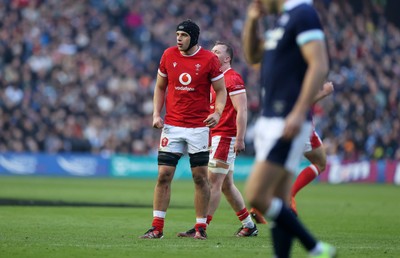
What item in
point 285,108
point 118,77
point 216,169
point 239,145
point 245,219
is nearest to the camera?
point 285,108

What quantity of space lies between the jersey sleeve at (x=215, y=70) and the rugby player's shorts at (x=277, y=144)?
14.2 feet

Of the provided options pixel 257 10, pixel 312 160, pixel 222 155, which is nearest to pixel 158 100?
pixel 222 155

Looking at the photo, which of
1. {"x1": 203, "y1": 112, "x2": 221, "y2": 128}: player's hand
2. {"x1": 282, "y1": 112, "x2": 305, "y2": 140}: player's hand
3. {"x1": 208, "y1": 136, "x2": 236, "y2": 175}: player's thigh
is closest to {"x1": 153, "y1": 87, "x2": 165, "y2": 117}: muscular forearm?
{"x1": 203, "y1": 112, "x2": 221, "y2": 128}: player's hand

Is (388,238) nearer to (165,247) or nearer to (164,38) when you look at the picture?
(165,247)

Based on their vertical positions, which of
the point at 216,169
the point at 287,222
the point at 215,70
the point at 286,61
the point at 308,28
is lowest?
the point at 287,222

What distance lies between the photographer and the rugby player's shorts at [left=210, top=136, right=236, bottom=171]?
12.7 meters

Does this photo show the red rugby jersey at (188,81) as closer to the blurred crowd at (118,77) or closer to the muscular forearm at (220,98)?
the muscular forearm at (220,98)

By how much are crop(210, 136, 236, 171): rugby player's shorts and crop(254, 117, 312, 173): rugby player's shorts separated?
5026 millimetres

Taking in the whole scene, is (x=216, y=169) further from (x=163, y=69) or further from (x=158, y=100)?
(x=163, y=69)

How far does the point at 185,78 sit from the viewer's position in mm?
11914

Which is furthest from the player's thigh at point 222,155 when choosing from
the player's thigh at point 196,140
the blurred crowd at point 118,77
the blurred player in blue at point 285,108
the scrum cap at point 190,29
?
the blurred crowd at point 118,77

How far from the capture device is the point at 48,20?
3472 cm

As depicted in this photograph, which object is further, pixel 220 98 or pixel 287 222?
pixel 220 98

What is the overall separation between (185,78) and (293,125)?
4929mm
